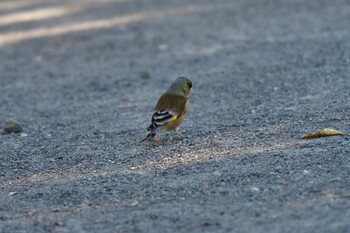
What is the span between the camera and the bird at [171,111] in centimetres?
691

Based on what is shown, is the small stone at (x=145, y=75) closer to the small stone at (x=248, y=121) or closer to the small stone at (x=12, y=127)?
the small stone at (x=12, y=127)

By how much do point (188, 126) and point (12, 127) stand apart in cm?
181

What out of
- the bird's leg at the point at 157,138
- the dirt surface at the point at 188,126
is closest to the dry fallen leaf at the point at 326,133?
the dirt surface at the point at 188,126

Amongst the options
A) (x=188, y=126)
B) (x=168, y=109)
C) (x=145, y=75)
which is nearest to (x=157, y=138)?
(x=168, y=109)

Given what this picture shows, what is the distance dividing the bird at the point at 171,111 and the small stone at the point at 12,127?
5.77 feet

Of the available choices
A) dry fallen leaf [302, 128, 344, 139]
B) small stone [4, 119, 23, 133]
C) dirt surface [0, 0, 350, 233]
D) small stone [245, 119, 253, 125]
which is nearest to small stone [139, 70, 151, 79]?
dirt surface [0, 0, 350, 233]

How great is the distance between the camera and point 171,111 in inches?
278

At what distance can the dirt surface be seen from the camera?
523cm

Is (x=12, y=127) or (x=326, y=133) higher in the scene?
(x=326, y=133)

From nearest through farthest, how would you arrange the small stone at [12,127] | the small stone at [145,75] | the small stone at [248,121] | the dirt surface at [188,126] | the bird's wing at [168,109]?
the dirt surface at [188,126], the bird's wing at [168,109], the small stone at [248,121], the small stone at [12,127], the small stone at [145,75]

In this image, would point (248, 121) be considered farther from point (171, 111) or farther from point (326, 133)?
point (326, 133)

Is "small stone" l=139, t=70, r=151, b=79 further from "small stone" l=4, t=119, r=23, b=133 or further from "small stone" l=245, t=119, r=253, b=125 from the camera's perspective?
"small stone" l=245, t=119, r=253, b=125

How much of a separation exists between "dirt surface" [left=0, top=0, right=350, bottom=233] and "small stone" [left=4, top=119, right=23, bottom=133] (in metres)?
0.12

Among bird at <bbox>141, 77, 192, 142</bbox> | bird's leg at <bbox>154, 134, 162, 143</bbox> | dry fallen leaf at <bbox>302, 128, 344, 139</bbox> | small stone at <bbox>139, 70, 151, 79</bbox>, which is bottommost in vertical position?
small stone at <bbox>139, 70, 151, 79</bbox>
